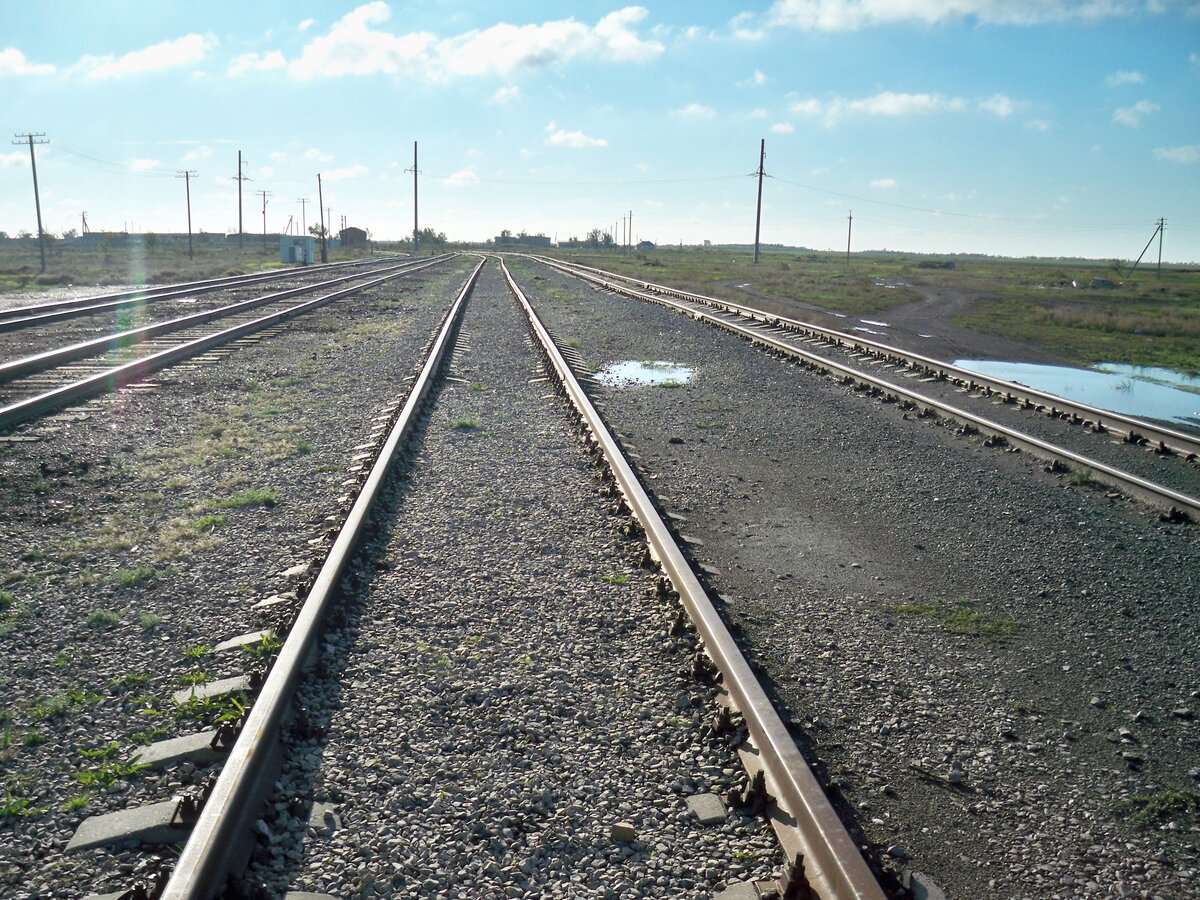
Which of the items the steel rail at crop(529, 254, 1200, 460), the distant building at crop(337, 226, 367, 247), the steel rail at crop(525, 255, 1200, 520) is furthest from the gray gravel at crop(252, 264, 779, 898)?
the distant building at crop(337, 226, 367, 247)

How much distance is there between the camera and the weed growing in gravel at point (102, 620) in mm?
4562

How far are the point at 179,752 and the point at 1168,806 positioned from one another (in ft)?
11.5

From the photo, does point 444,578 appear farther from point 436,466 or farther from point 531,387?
point 531,387

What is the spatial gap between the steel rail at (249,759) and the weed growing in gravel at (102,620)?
93 cm

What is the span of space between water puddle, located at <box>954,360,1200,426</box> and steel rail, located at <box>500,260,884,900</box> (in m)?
10.7

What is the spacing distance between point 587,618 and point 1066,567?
3.13 meters

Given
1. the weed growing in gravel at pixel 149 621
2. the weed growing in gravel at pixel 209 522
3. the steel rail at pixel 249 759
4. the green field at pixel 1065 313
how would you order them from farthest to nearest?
1. the green field at pixel 1065 313
2. the weed growing in gravel at pixel 209 522
3. the weed growing in gravel at pixel 149 621
4. the steel rail at pixel 249 759

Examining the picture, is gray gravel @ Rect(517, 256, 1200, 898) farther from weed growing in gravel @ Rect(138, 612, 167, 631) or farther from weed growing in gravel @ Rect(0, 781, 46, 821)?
weed growing in gravel @ Rect(138, 612, 167, 631)

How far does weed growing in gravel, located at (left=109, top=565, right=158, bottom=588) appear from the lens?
5.10 meters

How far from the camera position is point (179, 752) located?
3.40m

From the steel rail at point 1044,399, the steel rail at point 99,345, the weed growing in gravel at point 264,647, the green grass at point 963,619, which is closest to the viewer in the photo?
the weed growing in gravel at point 264,647

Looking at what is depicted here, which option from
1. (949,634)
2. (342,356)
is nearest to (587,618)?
(949,634)

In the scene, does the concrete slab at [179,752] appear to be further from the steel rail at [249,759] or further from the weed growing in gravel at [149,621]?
the weed growing in gravel at [149,621]

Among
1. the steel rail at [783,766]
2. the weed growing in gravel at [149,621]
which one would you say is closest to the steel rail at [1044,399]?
the steel rail at [783,766]
